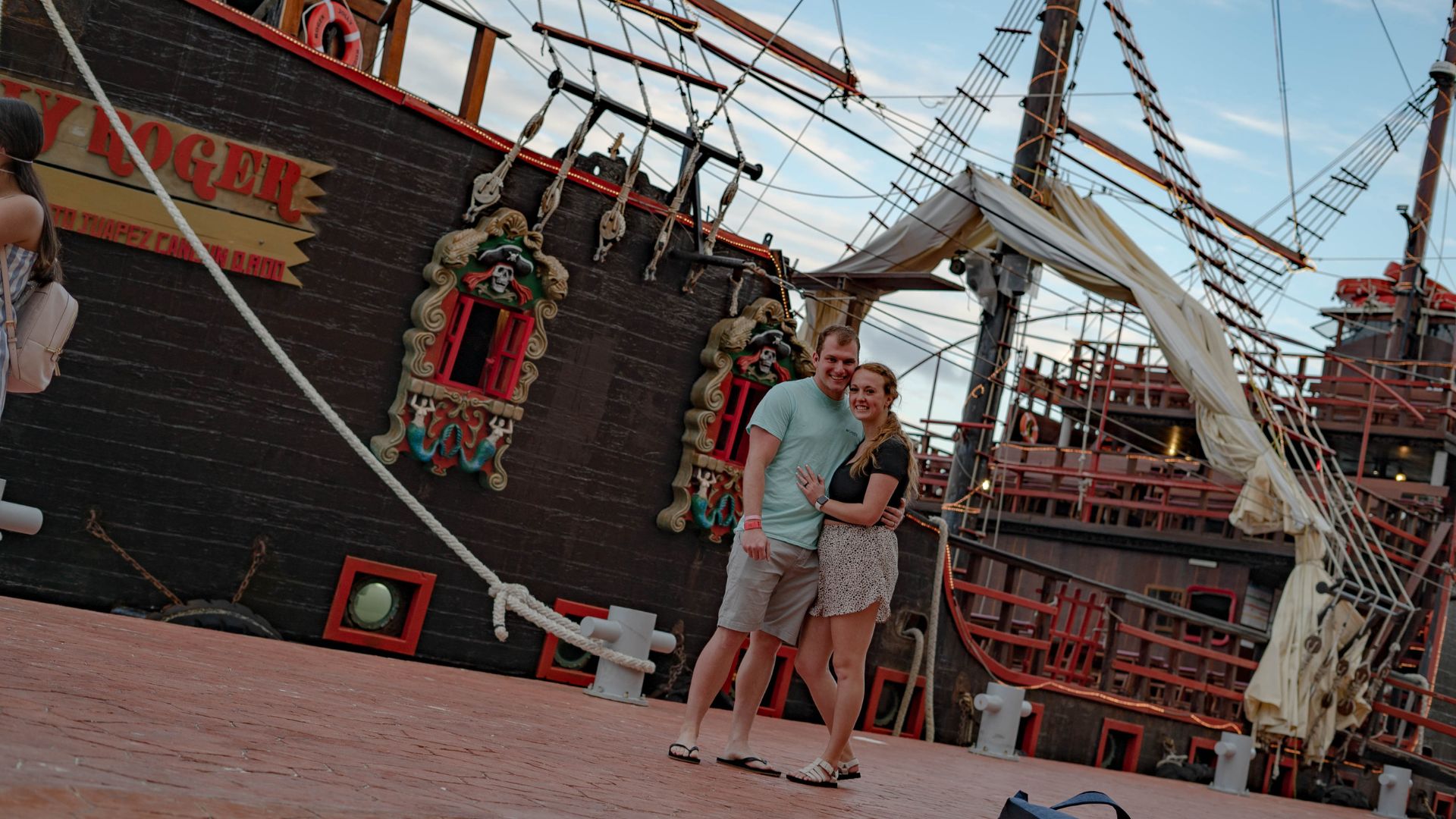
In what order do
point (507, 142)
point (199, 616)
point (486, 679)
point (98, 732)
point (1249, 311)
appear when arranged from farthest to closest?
point (1249, 311)
point (507, 142)
point (486, 679)
point (199, 616)
point (98, 732)

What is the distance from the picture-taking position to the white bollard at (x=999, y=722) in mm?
9008

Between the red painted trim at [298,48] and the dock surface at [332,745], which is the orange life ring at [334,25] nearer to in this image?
the red painted trim at [298,48]

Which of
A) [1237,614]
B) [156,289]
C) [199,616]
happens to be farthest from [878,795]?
[1237,614]

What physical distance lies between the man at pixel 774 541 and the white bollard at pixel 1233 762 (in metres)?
6.77

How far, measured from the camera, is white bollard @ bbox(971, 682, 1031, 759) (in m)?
9.01

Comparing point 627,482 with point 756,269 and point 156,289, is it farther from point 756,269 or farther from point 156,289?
point 156,289

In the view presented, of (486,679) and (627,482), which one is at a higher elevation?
(627,482)

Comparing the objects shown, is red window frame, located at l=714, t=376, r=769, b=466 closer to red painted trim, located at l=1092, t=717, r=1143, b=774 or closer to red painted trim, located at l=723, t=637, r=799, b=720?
red painted trim, located at l=723, t=637, r=799, b=720

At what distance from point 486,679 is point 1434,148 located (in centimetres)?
2428

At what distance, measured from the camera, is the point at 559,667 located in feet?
24.4

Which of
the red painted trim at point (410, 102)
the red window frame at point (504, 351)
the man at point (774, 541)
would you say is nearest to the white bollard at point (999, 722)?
the red painted trim at point (410, 102)

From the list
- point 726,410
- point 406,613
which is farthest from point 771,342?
point 406,613

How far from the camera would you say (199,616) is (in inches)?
244

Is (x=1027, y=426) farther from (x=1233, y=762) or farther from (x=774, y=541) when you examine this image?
(x=774, y=541)
